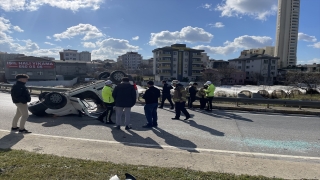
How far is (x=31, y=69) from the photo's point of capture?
50969mm

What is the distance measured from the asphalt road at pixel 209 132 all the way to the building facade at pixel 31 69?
4808cm

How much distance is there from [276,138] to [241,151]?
1788 mm

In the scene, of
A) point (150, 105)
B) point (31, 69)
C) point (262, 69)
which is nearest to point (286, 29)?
point (262, 69)

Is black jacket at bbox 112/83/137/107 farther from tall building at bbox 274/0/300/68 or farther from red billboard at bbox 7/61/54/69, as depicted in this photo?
tall building at bbox 274/0/300/68

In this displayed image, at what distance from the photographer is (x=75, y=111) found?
8508mm

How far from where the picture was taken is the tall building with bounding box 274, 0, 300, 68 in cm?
11125

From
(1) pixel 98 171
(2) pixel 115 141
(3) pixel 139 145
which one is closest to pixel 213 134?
(3) pixel 139 145

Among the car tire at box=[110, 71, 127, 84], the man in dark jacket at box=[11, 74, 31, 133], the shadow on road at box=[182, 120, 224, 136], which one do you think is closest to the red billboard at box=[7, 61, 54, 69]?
the car tire at box=[110, 71, 127, 84]

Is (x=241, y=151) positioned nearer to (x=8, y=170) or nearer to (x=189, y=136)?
(x=189, y=136)

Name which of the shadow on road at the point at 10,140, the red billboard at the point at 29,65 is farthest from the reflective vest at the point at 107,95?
the red billboard at the point at 29,65

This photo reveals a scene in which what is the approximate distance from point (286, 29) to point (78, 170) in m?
129

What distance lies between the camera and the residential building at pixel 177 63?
77375mm

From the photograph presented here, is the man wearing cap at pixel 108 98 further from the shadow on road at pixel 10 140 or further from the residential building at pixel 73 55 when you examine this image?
the residential building at pixel 73 55

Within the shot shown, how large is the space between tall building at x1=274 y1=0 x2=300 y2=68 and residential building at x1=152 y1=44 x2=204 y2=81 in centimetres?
5761
